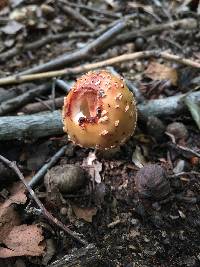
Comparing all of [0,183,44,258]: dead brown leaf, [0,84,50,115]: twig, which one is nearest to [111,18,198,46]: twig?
[0,84,50,115]: twig

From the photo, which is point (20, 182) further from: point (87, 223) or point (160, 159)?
point (160, 159)

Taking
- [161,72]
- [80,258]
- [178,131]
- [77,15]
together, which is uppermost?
[77,15]

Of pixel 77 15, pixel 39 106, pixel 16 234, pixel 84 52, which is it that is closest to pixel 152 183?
pixel 16 234

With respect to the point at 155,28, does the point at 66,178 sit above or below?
below

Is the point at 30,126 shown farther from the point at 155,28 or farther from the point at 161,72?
the point at 155,28

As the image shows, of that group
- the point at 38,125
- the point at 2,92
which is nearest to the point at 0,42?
the point at 2,92
